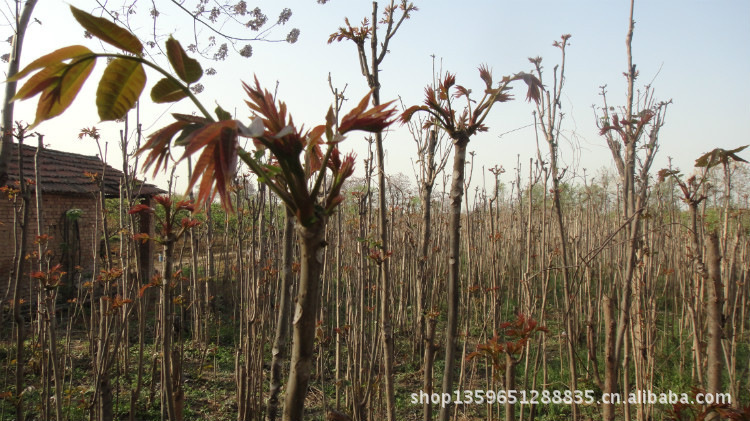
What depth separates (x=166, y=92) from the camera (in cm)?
72

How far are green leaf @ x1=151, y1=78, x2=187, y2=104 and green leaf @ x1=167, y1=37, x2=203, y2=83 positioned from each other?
2 cm

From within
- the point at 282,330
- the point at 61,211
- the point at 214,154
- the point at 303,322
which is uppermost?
the point at 61,211

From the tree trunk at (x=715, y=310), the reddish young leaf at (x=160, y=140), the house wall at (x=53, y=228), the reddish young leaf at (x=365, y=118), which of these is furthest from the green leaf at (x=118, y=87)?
the house wall at (x=53, y=228)

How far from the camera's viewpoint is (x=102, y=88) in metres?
0.68

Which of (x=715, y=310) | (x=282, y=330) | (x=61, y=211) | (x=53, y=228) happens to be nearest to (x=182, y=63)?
(x=282, y=330)

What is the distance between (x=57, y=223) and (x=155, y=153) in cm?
810

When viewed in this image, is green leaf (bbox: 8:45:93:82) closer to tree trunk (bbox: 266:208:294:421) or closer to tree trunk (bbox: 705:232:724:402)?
tree trunk (bbox: 266:208:294:421)

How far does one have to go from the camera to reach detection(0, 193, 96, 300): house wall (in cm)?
610

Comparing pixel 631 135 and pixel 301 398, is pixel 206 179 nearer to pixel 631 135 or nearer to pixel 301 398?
pixel 301 398

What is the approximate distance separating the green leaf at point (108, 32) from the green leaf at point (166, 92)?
0.06 metres

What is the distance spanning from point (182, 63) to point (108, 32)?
124 millimetres

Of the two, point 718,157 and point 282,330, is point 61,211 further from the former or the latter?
point 718,157

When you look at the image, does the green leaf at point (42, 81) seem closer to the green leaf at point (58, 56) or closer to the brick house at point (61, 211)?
the green leaf at point (58, 56)

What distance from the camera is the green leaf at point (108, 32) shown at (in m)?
0.65
